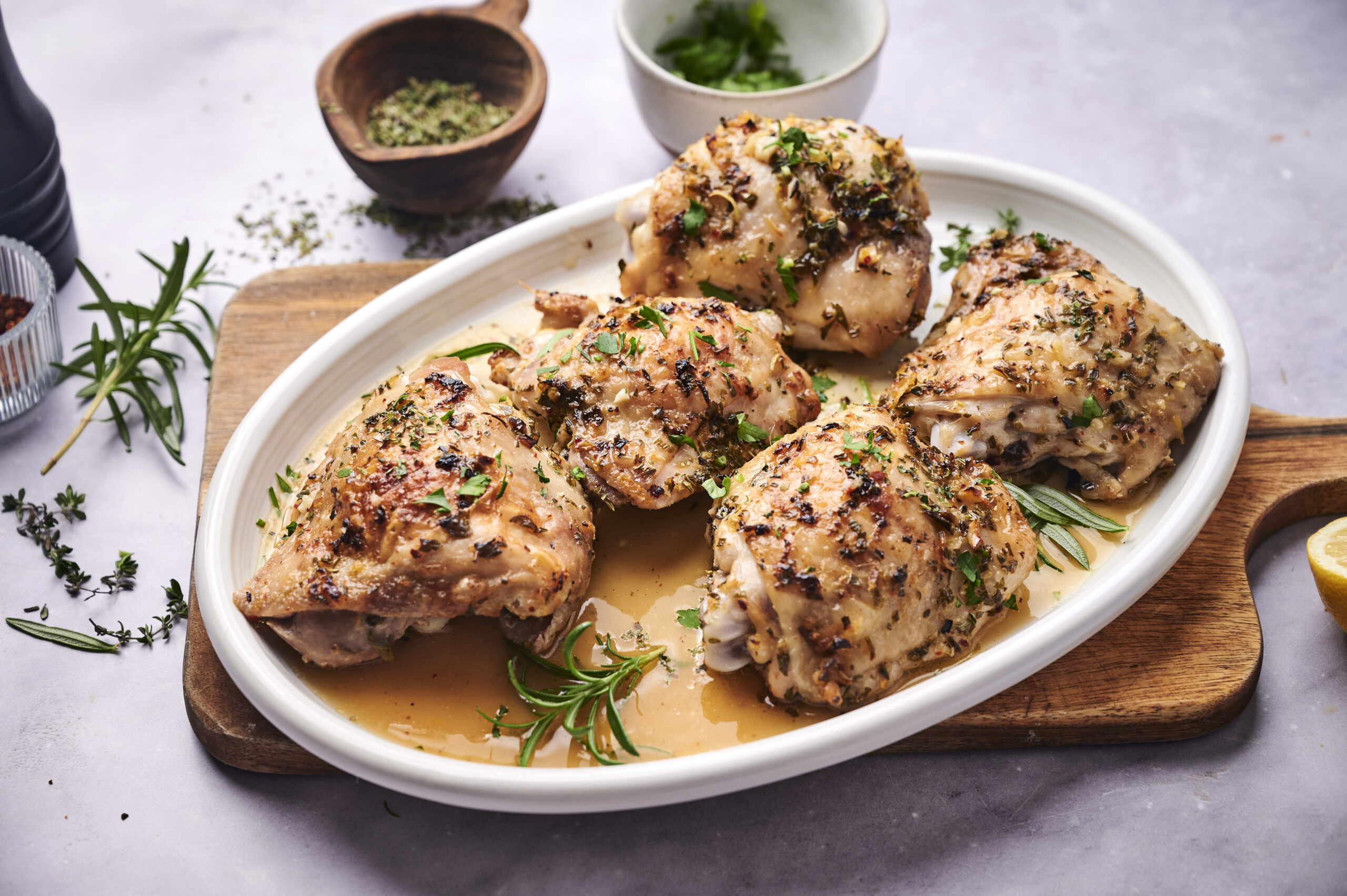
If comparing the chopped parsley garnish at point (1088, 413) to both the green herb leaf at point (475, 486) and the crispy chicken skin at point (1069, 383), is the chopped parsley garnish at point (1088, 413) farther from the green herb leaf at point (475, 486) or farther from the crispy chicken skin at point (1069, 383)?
the green herb leaf at point (475, 486)

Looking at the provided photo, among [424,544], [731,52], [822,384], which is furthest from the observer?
[731,52]

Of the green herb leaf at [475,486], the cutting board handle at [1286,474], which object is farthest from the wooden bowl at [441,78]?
the cutting board handle at [1286,474]

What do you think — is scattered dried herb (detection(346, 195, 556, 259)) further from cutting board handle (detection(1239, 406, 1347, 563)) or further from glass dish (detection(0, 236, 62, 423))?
cutting board handle (detection(1239, 406, 1347, 563))

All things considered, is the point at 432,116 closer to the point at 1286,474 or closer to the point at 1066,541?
the point at 1066,541

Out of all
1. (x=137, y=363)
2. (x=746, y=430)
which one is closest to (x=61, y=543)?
(x=137, y=363)

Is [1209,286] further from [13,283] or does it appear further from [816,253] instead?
[13,283]

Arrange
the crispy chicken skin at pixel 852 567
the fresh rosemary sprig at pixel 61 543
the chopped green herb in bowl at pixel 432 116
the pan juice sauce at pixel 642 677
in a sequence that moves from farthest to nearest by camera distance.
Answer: the chopped green herb in bowl at pixel 432 116 < the fresh rosemary sprig at pixel 61 543 < the pan juice sauce at pixel 642 677 < the crispy chicken skin at pixel 852 567
